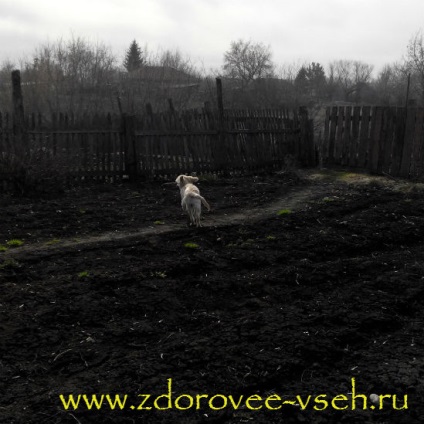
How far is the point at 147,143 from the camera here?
11203mm

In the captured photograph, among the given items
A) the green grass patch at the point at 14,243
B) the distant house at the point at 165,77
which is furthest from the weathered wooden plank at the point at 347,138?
the distant house at the point at 165,77

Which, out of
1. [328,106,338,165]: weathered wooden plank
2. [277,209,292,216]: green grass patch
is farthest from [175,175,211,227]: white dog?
[328,106,338,165]: weathered wooden plank

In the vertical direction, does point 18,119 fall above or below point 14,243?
above

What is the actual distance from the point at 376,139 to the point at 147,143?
18.5 feet

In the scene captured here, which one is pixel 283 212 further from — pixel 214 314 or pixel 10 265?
pixel 10 265

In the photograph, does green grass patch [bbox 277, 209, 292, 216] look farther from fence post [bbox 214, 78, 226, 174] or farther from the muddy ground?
fence post [bbox 214, 78, 226, 174]

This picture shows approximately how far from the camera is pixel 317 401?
2805 mm

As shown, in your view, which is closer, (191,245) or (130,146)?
(191,245)

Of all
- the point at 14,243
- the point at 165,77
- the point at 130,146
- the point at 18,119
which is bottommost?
the point at 14,243

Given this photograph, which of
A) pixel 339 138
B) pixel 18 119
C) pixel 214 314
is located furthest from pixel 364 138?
pixel 214 314

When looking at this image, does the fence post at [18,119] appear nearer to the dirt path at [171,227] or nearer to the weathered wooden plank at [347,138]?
the dirt path at [171,227]

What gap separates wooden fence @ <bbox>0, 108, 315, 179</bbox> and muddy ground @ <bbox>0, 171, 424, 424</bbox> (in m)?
2.72

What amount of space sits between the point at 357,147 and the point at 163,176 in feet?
17.1

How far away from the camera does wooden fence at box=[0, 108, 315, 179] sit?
9914 mm
